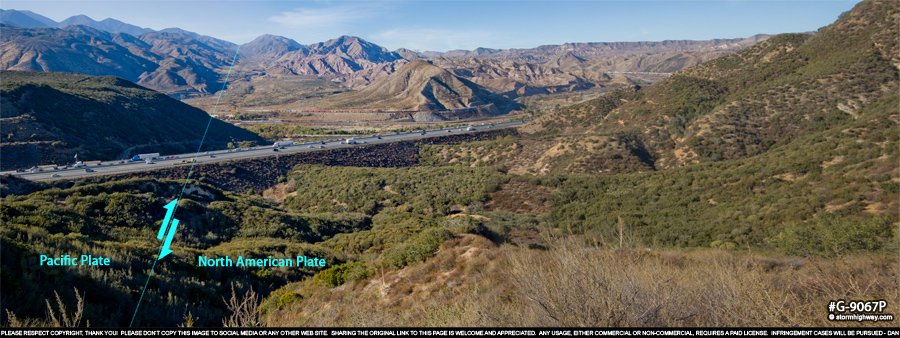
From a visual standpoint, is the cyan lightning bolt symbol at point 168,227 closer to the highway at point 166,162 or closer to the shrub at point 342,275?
the shrub at point 342,275

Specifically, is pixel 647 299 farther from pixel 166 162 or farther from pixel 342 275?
pixel 166 162

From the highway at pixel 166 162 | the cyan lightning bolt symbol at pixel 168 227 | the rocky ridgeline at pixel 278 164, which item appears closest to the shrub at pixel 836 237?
the cyan lightning bolt symbol at pixel 168 227

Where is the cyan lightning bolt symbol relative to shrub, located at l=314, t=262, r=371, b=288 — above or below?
below

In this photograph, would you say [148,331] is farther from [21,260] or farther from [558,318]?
[558,318]

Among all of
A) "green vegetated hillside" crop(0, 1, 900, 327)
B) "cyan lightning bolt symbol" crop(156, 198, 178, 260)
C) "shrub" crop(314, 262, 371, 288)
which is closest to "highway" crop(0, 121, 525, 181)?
"green vegetated hillside" crop(0, 1, 900, 327)

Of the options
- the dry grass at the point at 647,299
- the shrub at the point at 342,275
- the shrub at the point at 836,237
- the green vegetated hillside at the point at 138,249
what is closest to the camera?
the dry grass at the point at 647,299

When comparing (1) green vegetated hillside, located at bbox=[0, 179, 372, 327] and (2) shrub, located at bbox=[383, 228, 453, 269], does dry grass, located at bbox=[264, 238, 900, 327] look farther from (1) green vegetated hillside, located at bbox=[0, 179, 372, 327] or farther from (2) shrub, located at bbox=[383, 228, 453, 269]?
(2) shrub, located at bbox=[383, 228, 453, 269]

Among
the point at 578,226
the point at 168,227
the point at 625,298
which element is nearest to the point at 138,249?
the point at 168,227
